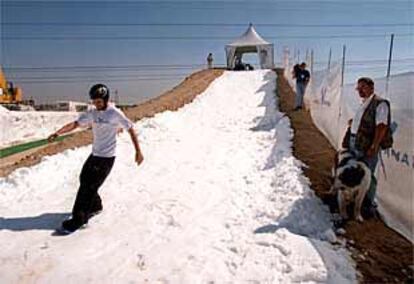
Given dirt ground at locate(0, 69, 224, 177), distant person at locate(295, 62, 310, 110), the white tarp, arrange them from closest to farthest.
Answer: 1. the white tarp
2. dirt ground at locate(0, 69, 224, 177)
3. distant person at locate(295, 62, 310, 110)

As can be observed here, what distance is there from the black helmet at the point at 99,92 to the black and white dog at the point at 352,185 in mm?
2898

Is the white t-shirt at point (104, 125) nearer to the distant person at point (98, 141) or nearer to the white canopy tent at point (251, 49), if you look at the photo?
the distant person at point (98, 141)

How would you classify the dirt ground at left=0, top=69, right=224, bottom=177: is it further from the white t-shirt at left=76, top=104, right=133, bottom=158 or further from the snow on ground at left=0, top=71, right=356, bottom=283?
the white t-shirt at left=76, top=104, right=133, bottom=158

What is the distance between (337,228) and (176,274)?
6.60 feet

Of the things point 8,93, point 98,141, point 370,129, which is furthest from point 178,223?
point 8,93

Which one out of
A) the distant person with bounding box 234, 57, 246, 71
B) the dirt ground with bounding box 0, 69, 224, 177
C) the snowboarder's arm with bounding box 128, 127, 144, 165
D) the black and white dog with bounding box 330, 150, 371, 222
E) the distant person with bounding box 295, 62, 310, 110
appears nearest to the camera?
the black and white dog with bounding box 330, 150, 371, 222

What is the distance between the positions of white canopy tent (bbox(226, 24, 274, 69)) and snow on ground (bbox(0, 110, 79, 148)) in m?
14.6

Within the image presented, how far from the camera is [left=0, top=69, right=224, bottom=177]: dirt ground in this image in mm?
9239

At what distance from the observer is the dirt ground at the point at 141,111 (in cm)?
924

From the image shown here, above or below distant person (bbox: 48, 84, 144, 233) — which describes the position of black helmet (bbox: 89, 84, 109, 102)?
above

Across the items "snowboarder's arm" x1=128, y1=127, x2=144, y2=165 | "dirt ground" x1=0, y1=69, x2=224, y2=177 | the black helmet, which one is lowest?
"dirt ground" x1=0, y1=69, x2=224, y2=177

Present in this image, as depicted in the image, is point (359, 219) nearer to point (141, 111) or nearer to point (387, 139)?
point (387, 139)

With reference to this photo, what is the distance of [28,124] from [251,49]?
66.3 ft

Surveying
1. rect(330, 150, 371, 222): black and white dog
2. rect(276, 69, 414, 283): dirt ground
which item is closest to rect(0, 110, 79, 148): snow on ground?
rect(276, 69, 414, 283): dirt ground
